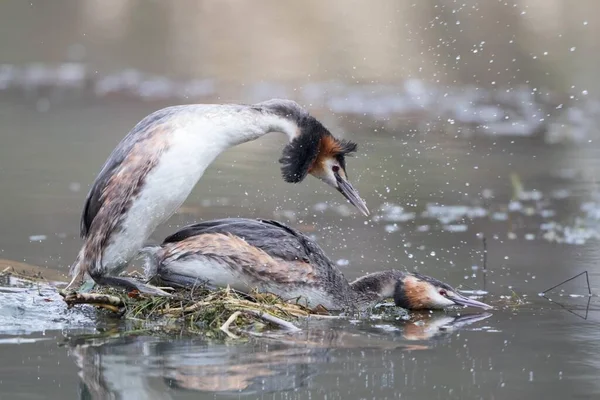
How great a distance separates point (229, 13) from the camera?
20062 mm

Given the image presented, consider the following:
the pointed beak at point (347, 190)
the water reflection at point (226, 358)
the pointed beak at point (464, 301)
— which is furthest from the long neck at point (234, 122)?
the pointed beak at point (464, 301)

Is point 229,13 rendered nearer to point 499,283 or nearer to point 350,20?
point 350,20

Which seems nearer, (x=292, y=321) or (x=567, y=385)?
(x=567, y=385)

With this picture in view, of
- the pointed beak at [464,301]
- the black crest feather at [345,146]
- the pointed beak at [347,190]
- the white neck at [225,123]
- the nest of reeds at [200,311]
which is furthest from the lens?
the pointed beak at [347,190]

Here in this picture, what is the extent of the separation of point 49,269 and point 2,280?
0.65m

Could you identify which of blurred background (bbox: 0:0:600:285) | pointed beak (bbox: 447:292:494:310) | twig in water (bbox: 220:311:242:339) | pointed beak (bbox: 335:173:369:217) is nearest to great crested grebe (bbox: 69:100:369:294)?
twig in water (bbox: 220:311:242:339)

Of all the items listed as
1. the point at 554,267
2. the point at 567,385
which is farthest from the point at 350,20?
the point at 567,385

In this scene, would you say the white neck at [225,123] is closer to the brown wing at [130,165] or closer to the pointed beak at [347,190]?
the brown wing at [130,165]

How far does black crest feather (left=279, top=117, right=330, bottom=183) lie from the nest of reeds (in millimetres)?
969

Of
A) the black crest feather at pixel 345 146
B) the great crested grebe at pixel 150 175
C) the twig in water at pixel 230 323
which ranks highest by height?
the black crest feather at pixel 345 146

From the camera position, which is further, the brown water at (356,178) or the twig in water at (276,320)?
the twig in water at (276,320)

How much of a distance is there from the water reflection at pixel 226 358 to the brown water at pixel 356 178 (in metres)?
0.02

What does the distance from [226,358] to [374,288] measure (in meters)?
1.97

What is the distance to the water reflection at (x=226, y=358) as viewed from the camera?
18.4 ft
